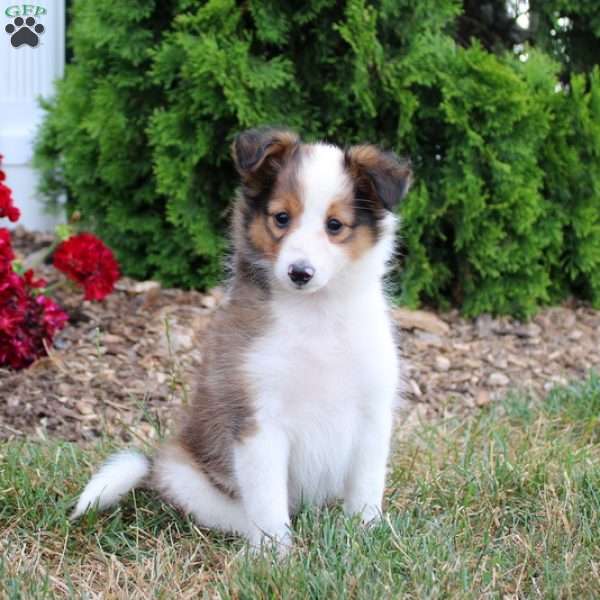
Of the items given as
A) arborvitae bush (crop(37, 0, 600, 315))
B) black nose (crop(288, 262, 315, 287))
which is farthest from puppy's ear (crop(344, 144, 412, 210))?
arborvitae bush (crop(37, 0, 600, 315))

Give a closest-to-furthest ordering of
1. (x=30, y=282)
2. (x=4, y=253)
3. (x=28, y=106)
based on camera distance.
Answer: (x=4, y=253) → (x=30, y=282) → (x=28, y=106)

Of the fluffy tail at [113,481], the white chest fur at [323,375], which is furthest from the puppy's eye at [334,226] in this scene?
the fluffy tail at [113,481]

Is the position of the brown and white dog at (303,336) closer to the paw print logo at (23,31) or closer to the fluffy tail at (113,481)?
the fluffy tail at (113,481)

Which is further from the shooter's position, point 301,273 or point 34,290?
point 34,290

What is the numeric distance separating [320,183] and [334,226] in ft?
0.52

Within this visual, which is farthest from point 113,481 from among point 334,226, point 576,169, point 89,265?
point 576,169

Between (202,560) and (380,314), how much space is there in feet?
3.60

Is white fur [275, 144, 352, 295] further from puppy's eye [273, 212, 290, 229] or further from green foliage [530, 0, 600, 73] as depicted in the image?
green foliage [530, 0, 600, 73]

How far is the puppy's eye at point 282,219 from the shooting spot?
3.44 meters

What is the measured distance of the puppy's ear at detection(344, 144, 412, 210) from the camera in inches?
136

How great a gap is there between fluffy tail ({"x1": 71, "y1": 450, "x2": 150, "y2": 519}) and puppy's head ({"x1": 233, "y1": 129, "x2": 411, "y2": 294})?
1002mm

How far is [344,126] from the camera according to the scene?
6.48m

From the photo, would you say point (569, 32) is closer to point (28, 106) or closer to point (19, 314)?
point (28, 106)

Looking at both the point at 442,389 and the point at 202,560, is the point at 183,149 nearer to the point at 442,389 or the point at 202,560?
the point at 442,389
